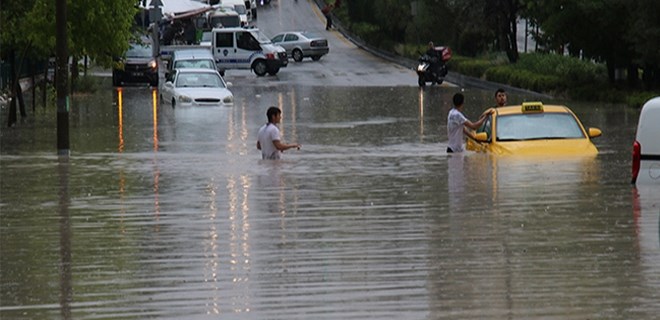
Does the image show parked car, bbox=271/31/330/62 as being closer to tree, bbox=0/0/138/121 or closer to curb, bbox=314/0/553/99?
curb, bbox=314/0/553/99

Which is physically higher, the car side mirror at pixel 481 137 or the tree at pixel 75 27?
the tree at pixel 75 27

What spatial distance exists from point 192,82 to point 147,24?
25852 millimetres

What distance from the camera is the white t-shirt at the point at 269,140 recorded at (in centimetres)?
2357

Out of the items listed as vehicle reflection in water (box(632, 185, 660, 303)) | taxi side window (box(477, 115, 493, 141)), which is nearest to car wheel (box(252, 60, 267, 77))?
taxi side window (box(477, 115, 493, 141))

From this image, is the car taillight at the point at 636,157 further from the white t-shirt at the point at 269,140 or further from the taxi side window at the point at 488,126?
the white t-shirt at the point at 269,140

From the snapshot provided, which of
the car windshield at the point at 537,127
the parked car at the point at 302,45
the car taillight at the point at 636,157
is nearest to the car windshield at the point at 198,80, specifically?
the car windshield at the point at 537,127

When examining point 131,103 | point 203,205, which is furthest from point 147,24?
point 203,205

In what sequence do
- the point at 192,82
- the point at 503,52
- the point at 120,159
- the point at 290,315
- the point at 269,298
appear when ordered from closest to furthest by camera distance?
the point at 290,315, the point at 269,298, the point at 120,159, the point at 192,82, the point at 503,52

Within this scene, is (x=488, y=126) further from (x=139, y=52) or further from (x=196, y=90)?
(x=139, y=52)

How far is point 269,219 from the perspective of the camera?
1598cm

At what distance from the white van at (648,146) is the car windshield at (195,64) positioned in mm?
38990

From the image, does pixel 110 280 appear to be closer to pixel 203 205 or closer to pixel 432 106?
pixel 203 205

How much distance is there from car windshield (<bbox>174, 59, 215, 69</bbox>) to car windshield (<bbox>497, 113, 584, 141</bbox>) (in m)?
31.4

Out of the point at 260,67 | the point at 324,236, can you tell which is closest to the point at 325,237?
the point at 324,236
